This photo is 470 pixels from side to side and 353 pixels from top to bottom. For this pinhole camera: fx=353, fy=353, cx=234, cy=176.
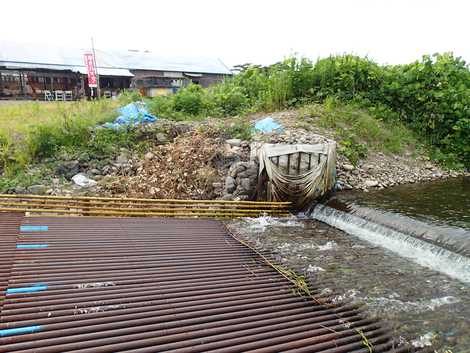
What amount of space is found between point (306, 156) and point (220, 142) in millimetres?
2480

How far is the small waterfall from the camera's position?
4.58 meters

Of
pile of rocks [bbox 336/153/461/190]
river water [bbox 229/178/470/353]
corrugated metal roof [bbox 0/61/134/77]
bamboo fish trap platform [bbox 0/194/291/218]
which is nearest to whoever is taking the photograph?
river water [bbox 229/178/470/353]

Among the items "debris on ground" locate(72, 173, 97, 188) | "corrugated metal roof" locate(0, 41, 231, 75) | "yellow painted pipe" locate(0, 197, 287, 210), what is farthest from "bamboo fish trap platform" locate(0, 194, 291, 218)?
"corrugated metal roof" locate(0, 41, 231, 75)

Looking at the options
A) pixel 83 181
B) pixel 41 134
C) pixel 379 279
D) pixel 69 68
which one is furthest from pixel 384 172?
pixel 69 68

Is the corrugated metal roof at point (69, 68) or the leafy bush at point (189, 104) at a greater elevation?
the corrugated metal roof at point (69, 68)

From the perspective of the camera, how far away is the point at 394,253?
17.1ft

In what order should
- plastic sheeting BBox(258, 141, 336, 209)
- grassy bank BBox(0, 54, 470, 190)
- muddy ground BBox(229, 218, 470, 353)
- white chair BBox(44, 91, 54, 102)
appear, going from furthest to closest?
white chair BBox(44, 91, 54, 102)
grassy bank BBox(0, 54, 470, 190)
plastic sheeting BBox(258, 141, 336, 209)
muddy ground BBox(229, 218, 470, 353)

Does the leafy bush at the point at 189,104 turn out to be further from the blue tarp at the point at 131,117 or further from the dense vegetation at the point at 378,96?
the blue tarp at the point at 131,117

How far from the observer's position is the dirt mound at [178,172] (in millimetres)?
7496

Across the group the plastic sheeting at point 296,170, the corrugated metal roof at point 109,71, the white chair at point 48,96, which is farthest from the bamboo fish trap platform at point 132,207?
the corrugated metal roof at point 109,71

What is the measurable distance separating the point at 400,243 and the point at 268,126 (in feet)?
15.1

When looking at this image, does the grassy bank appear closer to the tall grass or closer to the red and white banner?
the tall grass

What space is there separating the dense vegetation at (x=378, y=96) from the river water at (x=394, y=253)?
387 centimetres

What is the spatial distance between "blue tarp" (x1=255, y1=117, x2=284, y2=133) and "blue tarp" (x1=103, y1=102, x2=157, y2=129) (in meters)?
3.02
